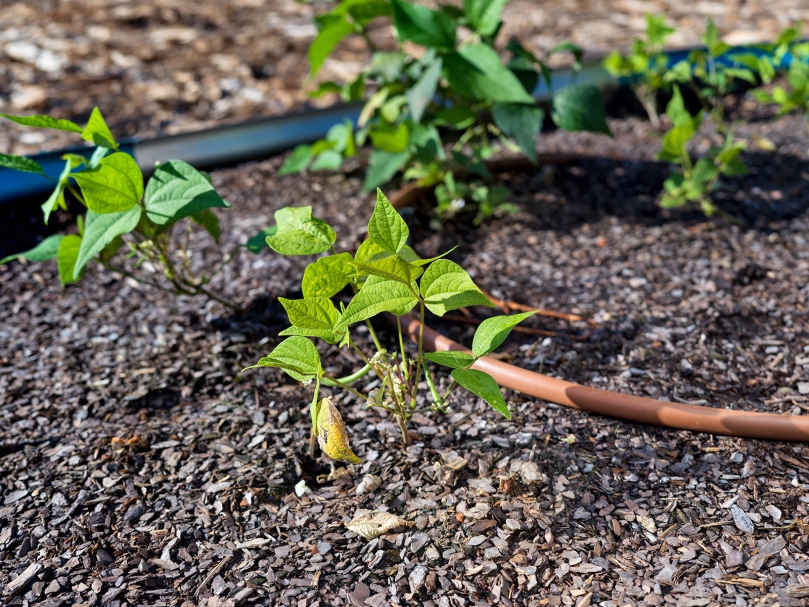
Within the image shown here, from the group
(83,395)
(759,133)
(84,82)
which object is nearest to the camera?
(83,395)

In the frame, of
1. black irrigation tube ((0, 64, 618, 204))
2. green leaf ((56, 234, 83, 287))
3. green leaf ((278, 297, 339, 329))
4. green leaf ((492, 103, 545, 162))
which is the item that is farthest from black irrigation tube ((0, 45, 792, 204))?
green leaf ((278, 297, 339, 329))

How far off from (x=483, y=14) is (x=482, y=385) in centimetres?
110

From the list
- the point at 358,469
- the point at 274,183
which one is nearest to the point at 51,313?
the point at 274,183

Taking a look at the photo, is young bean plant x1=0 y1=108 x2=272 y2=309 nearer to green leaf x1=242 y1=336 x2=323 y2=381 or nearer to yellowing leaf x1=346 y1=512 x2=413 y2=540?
green leaf x1=242 y1=336 x2=323 y2=381

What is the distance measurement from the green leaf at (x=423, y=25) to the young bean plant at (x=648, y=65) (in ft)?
2.75

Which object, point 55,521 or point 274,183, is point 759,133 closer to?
point 274,183

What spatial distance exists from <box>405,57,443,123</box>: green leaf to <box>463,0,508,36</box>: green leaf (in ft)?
0.43

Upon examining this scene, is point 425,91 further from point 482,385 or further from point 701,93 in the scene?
point 701,93

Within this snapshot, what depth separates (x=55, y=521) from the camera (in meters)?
1.06

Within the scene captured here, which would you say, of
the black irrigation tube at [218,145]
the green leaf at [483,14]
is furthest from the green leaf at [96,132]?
the green leaf at [483,14]

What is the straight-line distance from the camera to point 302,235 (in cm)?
105

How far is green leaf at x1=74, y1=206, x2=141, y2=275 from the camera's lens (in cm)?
113

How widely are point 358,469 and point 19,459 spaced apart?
573 millimetres

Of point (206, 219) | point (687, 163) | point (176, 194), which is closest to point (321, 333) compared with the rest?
point (176, 194)
